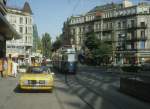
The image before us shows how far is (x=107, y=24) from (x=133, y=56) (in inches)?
696

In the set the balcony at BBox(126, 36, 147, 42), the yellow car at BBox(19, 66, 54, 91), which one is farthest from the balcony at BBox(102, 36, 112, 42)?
the yellow car at BBox(19, 66, 54, 91)

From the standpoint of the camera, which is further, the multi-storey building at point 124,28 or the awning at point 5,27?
the multi-storey building at point 124,28

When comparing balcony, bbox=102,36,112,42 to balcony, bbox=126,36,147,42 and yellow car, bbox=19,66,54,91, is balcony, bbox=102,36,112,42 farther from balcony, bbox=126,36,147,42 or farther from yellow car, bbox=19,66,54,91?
yellow car, bbox=19,66,54,91

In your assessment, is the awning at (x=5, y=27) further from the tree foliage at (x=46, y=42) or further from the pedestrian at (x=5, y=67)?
the tree foliage at (x=46, y=42)

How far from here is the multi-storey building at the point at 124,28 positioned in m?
103

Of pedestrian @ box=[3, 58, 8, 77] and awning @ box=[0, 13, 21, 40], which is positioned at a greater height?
awning @ box=[0, 13, 21, 40]

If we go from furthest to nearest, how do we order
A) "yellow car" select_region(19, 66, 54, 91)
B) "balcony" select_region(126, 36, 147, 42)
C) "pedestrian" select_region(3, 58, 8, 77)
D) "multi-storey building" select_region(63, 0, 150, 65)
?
"multi-storey building" select_region(63, 0, 150, 65), "balcony" select_region(126, 36, 147, 42), "pedestrian" select_region(3, 58, 8, 77), "yellow car" select_region(19, 66, 54, 91)

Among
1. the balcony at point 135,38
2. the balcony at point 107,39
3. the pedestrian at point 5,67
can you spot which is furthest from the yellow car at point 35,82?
the balcony at point 107,39

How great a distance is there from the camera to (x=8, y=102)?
15.5 m

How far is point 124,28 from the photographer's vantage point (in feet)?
359

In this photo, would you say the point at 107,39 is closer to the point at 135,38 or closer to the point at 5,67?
the point at 135,38

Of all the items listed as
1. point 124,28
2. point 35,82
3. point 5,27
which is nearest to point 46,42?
point 124,28

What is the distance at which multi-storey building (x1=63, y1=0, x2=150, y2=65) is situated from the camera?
10300 centimetres

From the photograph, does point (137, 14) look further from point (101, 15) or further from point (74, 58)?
point (74, 58)
